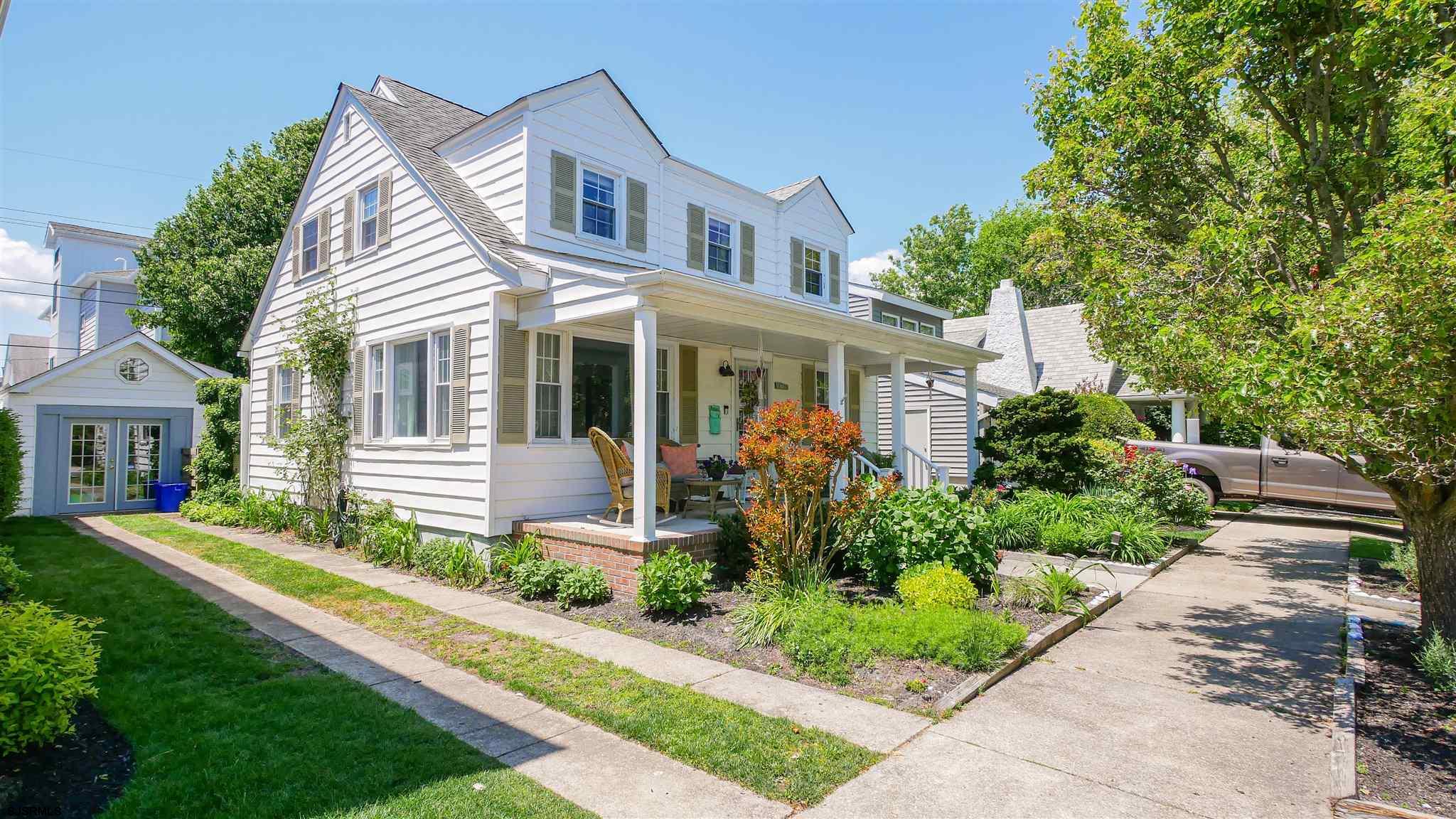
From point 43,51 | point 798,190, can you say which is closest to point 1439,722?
point 798,190

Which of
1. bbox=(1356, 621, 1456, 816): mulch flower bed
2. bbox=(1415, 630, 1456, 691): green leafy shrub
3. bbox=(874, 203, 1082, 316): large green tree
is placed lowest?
bbox=(1356, 621, 1456, 816): mulch flower bed

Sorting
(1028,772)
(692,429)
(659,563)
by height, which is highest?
(692,429)

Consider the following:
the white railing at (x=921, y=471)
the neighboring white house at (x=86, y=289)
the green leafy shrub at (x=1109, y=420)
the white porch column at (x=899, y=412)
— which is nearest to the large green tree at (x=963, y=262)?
the green leafy shrub at (x=1109, y=420)

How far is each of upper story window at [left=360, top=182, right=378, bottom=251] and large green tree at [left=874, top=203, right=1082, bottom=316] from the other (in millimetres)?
34283

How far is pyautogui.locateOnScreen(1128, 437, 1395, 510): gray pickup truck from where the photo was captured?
12242 millimetres

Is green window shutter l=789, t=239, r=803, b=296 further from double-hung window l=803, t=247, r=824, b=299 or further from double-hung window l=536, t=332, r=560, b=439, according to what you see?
double-hung window l=536, t=332, r=560, b=439

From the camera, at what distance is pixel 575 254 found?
9727 mm

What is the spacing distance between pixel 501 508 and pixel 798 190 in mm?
9016

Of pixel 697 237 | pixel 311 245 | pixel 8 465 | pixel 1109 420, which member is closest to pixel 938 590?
pixel 697 237

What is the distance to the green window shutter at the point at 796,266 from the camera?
13867 mm

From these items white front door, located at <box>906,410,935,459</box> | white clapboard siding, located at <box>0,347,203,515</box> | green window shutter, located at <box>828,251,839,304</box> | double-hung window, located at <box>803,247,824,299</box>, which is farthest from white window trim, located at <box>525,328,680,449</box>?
white clapboard siding, located at <box>0,347,203,515</box>

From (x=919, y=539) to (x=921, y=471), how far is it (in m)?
7.92

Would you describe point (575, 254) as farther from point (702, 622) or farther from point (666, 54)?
point (702, 622)

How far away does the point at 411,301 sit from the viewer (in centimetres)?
971
